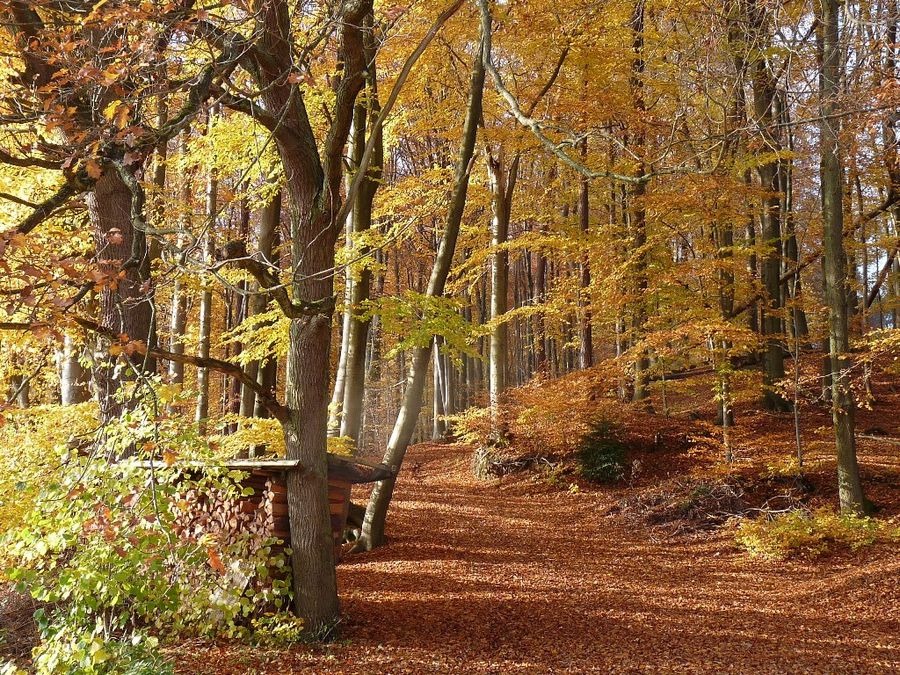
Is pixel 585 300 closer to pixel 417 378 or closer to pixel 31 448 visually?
pixel 417 378

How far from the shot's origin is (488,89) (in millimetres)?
12812

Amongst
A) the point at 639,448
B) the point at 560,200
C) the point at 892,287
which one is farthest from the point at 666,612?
the point at 892,287

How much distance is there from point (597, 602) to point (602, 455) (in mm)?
6481

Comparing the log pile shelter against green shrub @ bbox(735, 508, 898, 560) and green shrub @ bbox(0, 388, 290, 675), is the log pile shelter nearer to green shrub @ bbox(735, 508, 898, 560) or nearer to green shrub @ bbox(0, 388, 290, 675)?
green shrub @ bbox(0, 388, 290, 675)

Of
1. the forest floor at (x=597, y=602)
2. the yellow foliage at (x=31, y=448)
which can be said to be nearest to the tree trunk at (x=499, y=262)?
the forest floor at (x=597, y=602)

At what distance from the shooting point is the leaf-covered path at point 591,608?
5.06 m

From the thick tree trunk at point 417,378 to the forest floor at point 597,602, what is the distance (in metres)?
0.44

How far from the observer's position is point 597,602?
21.7 feet

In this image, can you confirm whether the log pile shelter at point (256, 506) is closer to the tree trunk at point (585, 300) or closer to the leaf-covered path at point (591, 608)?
the leaf-covered path at point (591, 608)

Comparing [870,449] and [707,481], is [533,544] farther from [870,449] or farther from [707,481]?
[870,449]

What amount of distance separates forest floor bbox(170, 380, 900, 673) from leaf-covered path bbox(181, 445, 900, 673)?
0.07ft

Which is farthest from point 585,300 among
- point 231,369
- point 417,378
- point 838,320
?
point 231,369

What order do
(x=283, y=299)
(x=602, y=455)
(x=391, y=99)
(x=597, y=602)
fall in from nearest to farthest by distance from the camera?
1. (x=283, y=299)
2. (x=391, y=99)
3. (x=597, y=602)
4. (x=602, y=455)

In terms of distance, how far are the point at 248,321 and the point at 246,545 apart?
3.53 metres
